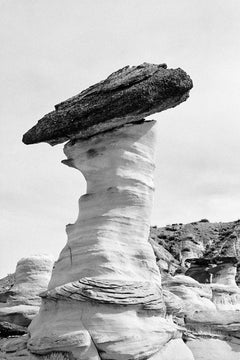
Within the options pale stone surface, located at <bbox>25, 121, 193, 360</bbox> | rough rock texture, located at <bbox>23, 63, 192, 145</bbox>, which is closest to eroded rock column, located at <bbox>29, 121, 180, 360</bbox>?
pale stone surface, located at <bbox>25, 121, 193, 360</bbox>

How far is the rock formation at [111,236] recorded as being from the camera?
9.59 meters

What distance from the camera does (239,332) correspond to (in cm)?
1205

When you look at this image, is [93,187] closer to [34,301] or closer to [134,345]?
[134,345]

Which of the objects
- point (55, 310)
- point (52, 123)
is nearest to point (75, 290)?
point (55, 310)

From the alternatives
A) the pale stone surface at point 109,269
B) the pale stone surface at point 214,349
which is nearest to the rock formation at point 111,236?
the pale stone surface at point 109,269

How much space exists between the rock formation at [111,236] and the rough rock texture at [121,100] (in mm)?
22

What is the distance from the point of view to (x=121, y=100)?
36.4ft

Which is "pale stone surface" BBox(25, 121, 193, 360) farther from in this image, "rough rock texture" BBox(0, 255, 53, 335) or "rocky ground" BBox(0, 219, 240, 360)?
"rough rock texture" BBox(0, 255, 53, 335)

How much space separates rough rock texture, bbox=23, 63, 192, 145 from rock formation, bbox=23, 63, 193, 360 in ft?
0.07

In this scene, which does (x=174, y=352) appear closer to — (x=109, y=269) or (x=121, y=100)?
(x=109, y=269)

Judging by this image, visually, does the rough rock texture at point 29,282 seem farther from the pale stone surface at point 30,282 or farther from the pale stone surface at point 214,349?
the pale stone surface at point 214,349

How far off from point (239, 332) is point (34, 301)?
921 centimetres

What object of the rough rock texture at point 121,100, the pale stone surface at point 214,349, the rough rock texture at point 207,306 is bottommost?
the pale stone surface at point 214,349

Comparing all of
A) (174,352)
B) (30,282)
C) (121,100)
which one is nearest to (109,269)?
(174,352)
